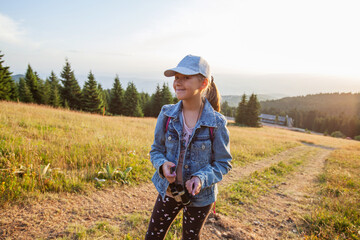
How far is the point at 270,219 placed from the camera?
400cm

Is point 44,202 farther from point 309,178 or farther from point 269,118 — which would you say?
point 269,118

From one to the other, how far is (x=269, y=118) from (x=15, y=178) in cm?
11231

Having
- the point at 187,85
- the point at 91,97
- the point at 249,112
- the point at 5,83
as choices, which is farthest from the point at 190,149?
the point at 249,112

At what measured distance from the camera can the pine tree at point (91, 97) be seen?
32344 mm

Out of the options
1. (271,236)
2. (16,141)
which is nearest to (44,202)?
(16,141)

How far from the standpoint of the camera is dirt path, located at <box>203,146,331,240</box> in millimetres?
3301

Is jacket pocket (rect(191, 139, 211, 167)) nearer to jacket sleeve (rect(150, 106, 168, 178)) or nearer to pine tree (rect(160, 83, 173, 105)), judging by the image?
jacket sleeve (rect(150, 106, 168, 178))

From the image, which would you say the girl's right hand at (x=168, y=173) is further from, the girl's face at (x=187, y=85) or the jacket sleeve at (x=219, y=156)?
the girl's face at (x=187, y=85)

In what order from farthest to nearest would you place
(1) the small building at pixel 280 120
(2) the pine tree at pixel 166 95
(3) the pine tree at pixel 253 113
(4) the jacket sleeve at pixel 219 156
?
(1) the small building at pixel 280 120, (3) the pine tree at pixel 253 113, (2) the pine tree at pixel 166 95, (4) the jacket sleeve at pixel 219 156

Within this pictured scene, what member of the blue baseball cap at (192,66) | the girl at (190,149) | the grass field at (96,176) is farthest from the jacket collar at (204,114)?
the grass field at (96,176)

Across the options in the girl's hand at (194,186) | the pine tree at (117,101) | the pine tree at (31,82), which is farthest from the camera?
the pine tree at (117,101)

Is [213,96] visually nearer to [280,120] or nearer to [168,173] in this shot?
[168,173]

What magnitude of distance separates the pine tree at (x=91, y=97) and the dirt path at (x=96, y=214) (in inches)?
1297

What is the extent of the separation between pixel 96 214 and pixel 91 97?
112 ft
